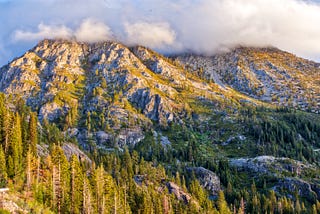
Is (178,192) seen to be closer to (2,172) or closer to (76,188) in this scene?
(76,188)

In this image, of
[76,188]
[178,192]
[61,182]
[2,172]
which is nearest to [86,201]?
[76,188]

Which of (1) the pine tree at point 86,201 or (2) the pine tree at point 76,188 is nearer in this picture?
(1) the pine tree at point 86,201

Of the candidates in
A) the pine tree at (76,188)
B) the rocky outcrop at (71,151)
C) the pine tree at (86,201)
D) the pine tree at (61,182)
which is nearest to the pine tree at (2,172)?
the pine tree at (61,182)

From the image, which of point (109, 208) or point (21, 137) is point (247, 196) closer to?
point (109, 208)

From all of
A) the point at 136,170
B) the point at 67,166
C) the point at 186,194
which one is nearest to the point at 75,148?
the point at 136,170

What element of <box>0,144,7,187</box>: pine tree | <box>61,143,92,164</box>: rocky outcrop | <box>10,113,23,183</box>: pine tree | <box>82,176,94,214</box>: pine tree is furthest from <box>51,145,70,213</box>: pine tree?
<box>61,143,92,164</box>: rocky outcrop

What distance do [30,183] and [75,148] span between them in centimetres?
10848

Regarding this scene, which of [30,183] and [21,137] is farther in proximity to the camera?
[21,137]

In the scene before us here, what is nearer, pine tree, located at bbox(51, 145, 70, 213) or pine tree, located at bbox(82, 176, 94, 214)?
pine tree, located at bbox(51, 145, 70, 213)

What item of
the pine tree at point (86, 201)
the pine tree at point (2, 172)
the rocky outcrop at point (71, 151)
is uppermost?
the rocky outcrop at point (71, 151)

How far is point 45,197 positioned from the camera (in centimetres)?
8650

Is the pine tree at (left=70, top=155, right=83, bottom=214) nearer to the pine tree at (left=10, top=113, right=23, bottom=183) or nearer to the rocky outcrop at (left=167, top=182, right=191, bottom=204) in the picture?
the pine tree at (left=10, top=113, right=23, bottom=183)

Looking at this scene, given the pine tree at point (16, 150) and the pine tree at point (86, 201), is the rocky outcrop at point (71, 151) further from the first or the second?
the pine tree at point (86, 201)

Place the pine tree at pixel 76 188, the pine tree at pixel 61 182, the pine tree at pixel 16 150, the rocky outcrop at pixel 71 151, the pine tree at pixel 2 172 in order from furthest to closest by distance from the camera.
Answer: the rocky outcrop at pixel 71 151 → the pine tree at pixel 16 150 → the pine tree at pixel 76 188 → the pine tree at pixel 61 182 → the pine tree at pixel 2 172
